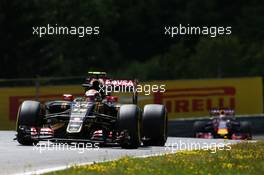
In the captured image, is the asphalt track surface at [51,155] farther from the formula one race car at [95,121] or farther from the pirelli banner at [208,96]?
the pirelli banner at [208,96]

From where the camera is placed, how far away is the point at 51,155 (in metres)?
15.0

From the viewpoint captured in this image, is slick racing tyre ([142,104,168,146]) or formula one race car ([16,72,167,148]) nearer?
formula one race car ([16,72,167,148])

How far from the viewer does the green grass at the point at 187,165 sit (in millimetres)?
12148

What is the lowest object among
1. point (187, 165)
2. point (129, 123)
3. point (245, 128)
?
point (187, 165)

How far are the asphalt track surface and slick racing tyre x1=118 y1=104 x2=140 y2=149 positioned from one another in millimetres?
215

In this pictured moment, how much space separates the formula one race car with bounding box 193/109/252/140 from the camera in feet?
92.4

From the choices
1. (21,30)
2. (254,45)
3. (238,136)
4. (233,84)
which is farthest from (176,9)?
(238,136)

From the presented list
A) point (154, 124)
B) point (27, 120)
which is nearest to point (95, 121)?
point (154, 124)

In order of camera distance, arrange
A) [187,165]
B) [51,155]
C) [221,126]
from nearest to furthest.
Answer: [187,165] → [51,155] → [221,126]

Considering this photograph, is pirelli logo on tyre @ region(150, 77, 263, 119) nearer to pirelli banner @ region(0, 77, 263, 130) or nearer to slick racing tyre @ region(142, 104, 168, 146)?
pirelli banner @ region(0, 77, 263, 130)

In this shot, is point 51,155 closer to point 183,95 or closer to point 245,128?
point 245,128

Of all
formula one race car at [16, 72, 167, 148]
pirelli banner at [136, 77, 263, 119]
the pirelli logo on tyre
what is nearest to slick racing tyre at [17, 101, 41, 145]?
formula one race car at [16, 72, 167, 148]

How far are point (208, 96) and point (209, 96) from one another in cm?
5

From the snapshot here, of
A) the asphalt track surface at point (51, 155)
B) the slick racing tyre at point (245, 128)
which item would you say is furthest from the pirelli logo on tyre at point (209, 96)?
the asphalt track surface at point (51, 155)
